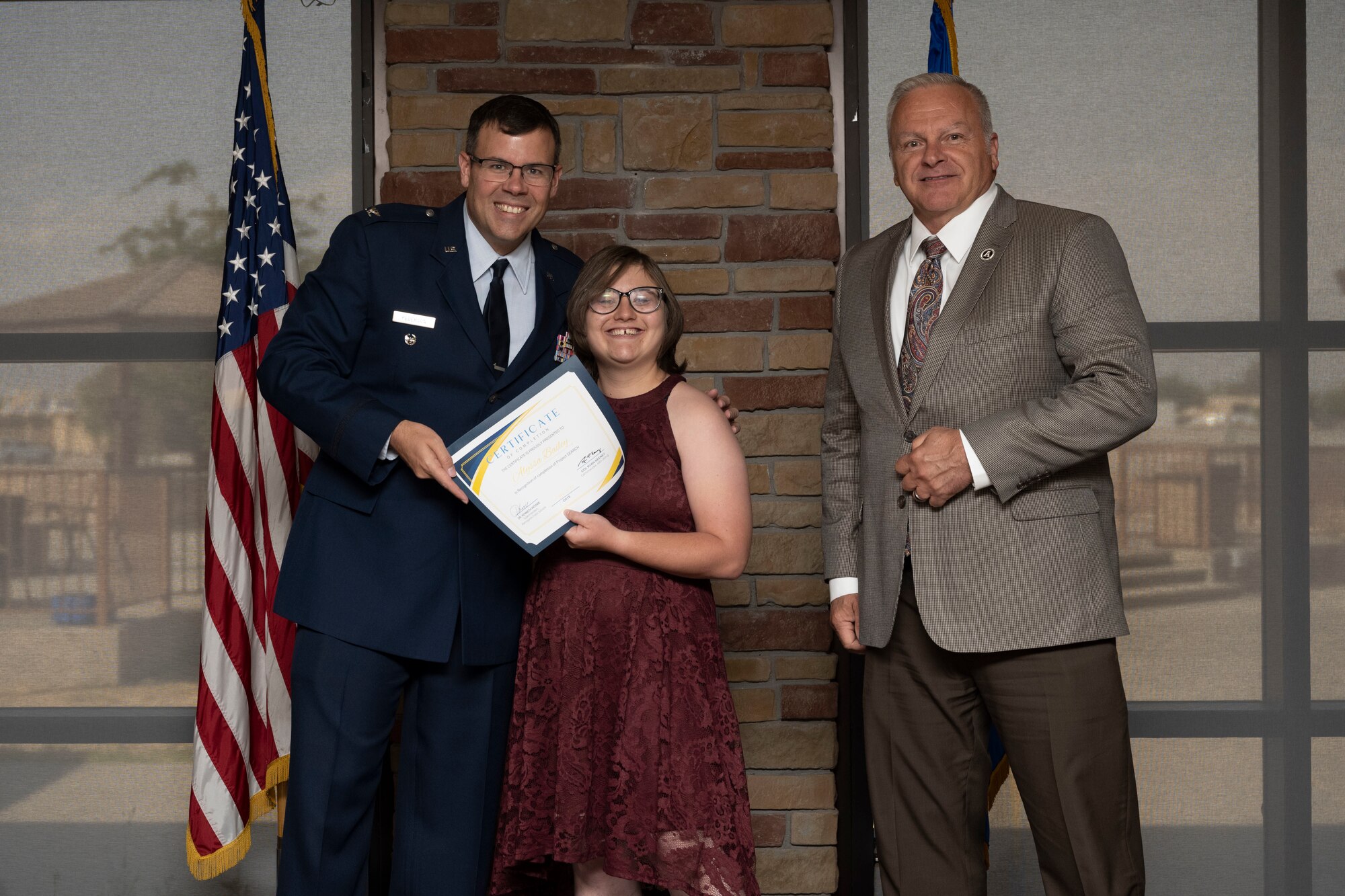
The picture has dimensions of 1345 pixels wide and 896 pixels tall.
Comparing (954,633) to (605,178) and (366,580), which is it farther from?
(605,178)

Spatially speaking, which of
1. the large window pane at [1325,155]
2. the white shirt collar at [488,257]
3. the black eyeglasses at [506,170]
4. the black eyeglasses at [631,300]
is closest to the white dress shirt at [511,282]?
the white shirt collar at [488,257]

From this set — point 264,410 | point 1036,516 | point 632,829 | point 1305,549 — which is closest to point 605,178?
point 264,410

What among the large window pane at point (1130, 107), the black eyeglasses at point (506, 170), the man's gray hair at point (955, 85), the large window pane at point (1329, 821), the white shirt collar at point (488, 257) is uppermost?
the large window pane at point (1130, 107)

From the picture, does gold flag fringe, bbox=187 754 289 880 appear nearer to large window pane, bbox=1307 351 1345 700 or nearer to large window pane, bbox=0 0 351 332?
large window pane, bbox=0 0 351 332

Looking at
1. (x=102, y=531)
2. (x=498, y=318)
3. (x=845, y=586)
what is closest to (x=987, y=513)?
(x=845, y=586)

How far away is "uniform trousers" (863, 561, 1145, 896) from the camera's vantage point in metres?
1.81

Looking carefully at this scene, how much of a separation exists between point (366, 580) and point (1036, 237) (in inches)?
55.7

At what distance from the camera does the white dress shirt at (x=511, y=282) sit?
214 cm

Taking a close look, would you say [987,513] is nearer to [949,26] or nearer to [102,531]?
[949,26]

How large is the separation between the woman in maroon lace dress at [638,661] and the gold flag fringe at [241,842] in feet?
2.86

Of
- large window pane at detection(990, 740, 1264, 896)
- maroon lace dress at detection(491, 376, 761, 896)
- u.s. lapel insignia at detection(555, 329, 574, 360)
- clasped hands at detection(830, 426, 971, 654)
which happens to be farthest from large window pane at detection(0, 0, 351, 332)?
large window pane at detection(990, 740, 1264, 896)

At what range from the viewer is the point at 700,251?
276 cm

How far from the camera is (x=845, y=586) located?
6.87 feet

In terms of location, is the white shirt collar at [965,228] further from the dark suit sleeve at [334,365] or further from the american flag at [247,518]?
the american flag at [247,518]
